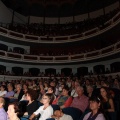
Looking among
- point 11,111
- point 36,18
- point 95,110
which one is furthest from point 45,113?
point 36,18

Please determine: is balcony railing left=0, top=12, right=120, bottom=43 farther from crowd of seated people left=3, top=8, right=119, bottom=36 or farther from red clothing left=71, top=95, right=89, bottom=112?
red clothing left=71, top=95, right=89, bottom=112

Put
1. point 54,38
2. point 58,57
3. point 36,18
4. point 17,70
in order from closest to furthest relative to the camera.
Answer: point 58,57
point 17,70
point 54,38
point 36,18

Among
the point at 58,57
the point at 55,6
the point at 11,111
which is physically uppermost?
the point at 55,6

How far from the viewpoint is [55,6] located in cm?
2208

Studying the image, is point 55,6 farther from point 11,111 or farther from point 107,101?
point 11,111

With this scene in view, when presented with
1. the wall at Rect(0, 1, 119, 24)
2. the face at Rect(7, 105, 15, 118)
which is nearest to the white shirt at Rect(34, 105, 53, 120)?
the face at Rect(7, 105, 15, 118)

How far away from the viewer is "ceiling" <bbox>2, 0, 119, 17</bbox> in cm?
2090

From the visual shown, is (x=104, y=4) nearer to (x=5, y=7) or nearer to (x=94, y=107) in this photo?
(x=5, y=7)

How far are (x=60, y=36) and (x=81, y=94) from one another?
1547 centimetres

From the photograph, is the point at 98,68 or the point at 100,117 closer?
the point at 100,117

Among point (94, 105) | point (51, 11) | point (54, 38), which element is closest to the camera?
point (94, 105)

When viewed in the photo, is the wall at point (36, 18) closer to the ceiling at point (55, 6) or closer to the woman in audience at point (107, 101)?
the ceiling at point (55, 6)

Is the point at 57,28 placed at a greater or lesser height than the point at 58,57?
greater

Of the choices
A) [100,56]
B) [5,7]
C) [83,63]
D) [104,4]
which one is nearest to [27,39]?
[5,7]
